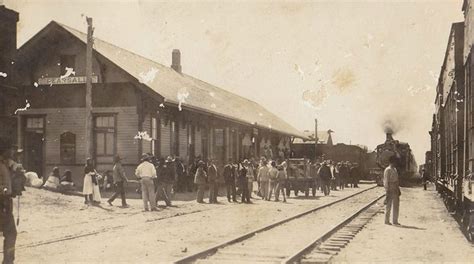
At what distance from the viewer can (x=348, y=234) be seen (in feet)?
40.5

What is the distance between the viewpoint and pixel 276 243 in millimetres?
10766

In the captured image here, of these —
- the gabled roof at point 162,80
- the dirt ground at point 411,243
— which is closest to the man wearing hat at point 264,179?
the gabled roof at point 162,80

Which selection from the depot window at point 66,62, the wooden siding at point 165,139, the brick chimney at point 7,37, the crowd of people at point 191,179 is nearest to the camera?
the brick chimney at point 7,37

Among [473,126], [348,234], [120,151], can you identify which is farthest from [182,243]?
[120,151]

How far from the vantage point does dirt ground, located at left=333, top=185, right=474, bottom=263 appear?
9.19m

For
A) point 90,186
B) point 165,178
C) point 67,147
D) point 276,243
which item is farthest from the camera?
point 67,147

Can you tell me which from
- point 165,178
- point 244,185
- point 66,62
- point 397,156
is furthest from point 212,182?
point 397,156

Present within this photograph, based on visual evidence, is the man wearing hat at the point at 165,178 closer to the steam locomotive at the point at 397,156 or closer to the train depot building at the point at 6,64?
the train depot building at the point at 6,64

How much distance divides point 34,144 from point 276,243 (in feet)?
57.2

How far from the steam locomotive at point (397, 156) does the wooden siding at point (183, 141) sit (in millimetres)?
14102

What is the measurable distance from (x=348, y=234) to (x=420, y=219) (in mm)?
4173

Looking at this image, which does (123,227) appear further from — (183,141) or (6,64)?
(183,141)

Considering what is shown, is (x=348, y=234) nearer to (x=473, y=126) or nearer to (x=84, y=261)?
(x=473, y=126)

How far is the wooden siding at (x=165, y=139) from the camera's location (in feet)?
85.4
